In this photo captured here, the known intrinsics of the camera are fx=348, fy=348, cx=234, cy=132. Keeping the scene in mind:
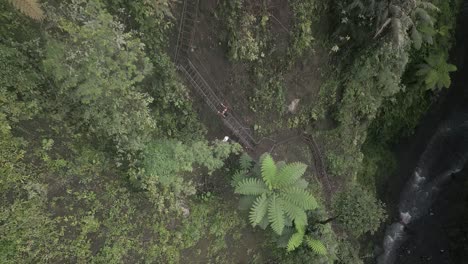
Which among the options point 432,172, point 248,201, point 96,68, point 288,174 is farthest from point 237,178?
point 432,172

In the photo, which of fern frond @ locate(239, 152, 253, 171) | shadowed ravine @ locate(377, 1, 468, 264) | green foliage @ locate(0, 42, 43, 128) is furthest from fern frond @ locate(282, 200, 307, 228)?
shadowed ravine @ locate(377, 1, 468, 264)

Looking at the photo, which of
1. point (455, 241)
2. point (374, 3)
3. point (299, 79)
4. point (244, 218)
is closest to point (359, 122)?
point (299, 79)

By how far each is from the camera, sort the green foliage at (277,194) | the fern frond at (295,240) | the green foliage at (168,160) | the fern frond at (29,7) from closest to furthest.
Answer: the fern frond at (29,7) → the green foliage at (168,160) → the green foliage at (277,194) → the fern frond at (295,240)

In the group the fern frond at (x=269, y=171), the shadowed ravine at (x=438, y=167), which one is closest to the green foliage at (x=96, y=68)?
the fern frond at (x=269, y=171)

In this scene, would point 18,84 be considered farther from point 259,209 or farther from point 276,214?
point 276,214

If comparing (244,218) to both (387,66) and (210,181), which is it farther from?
(387,66)

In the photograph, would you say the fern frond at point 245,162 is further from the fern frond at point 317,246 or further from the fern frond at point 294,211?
the fern frond at point 317,246
